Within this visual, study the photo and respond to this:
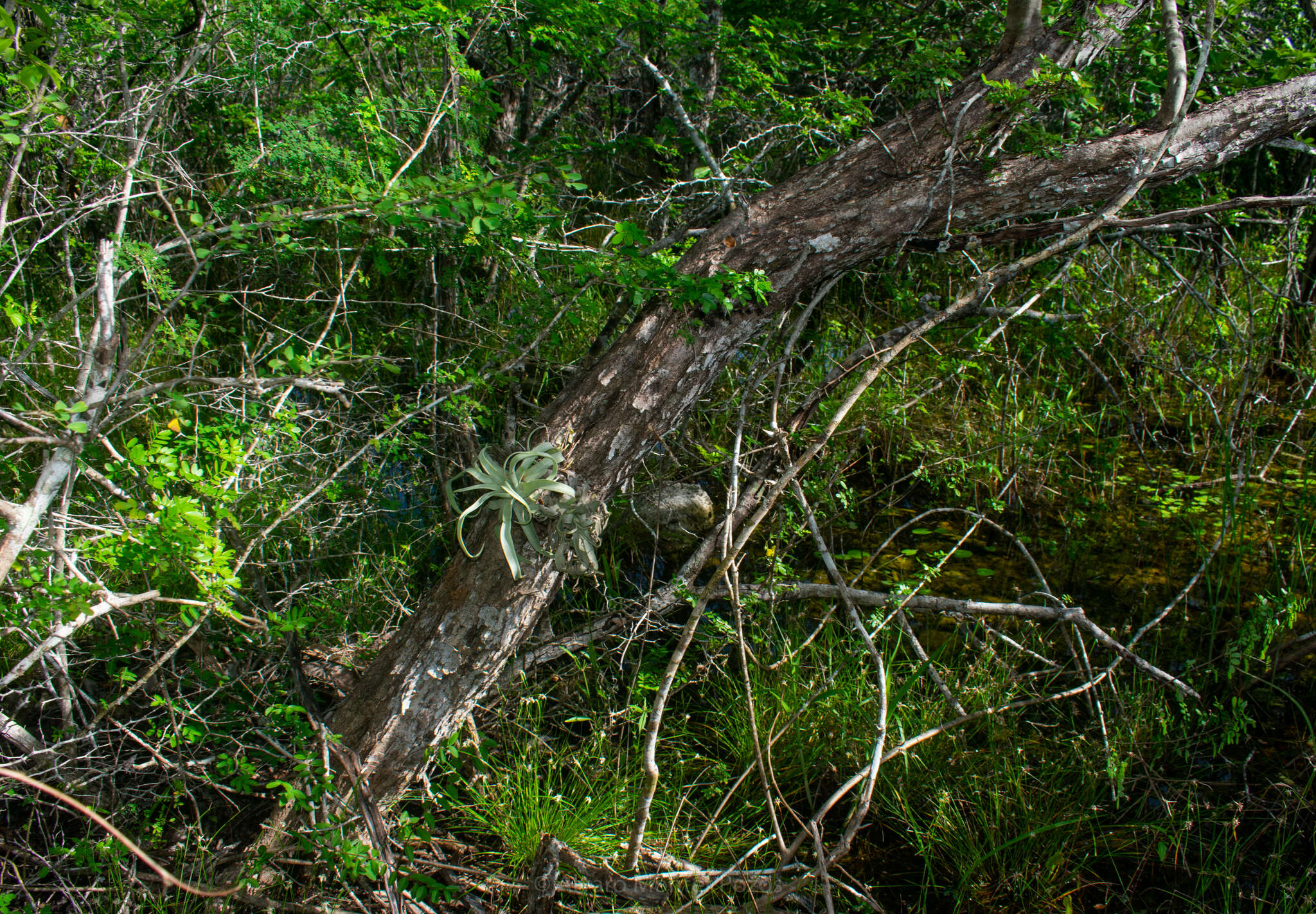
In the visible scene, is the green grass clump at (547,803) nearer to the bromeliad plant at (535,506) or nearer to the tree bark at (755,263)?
the tree bark at (755,263)

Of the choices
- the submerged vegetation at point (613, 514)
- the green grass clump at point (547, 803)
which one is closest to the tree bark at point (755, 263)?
the submerged vegetation at point (613, 514)

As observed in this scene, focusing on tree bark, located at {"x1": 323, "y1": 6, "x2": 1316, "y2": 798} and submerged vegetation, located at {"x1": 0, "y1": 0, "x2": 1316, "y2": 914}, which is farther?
tree bark, located at {"x1": 323, "y1": 6, "x2": 1316, "y2": 798}

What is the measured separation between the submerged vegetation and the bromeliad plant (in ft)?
0.06

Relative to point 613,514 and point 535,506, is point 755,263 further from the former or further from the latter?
point 613,514

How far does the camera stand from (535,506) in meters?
1.83

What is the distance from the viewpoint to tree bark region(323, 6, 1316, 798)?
1.91 meters

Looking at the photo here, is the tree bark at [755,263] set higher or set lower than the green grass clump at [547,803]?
higher

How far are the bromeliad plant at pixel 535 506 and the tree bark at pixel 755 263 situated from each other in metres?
0.10

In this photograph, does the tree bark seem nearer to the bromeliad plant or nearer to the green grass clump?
the bromeliad plant

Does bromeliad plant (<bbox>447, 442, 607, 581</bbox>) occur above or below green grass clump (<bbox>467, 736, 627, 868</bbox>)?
above

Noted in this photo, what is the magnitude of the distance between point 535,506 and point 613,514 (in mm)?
1119

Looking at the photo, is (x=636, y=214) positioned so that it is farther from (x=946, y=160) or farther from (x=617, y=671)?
(x=617, y=671)

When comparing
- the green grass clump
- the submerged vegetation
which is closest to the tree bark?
the submerged vegetation

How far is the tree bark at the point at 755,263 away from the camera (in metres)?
1.91
